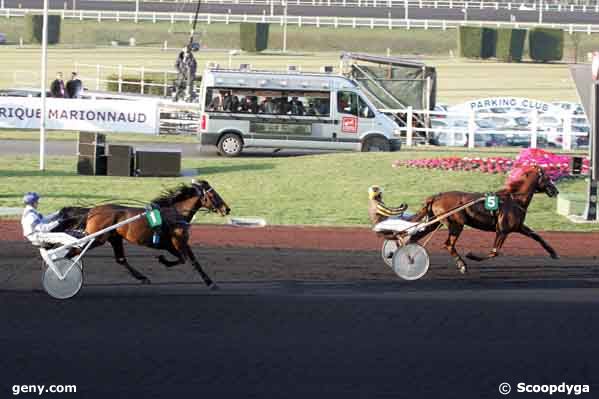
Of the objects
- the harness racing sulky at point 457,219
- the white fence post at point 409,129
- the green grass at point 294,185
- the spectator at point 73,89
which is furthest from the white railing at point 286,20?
the harness racing sulky at point 457,219

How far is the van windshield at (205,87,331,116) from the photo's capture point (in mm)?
28641

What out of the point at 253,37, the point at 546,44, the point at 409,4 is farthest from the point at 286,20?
the point at 409,4

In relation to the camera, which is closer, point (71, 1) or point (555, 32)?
point (555, 32)

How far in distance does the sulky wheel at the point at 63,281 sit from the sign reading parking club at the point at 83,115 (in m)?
19.7

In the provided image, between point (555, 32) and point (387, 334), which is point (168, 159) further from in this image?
point (555, 32)

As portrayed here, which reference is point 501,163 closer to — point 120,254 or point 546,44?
point 120,254

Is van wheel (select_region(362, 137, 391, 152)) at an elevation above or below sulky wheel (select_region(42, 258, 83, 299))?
above

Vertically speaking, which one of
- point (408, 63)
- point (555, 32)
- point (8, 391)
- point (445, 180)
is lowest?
point (8, 391)

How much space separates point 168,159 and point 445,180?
5.74m

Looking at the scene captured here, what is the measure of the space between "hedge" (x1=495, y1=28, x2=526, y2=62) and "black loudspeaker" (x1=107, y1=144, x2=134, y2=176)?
143ft

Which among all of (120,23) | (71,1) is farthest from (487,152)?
(71,1)

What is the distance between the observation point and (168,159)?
23328 mm

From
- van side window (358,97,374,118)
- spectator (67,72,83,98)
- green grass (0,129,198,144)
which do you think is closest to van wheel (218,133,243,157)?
van side window (358,97,374,118)

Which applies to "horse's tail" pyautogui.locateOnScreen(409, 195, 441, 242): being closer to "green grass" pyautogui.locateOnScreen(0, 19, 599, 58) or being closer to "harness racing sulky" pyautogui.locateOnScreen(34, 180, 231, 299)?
"harness racing sulky" pyautogui.locateOnScreen(34, 180, 231, 299)
